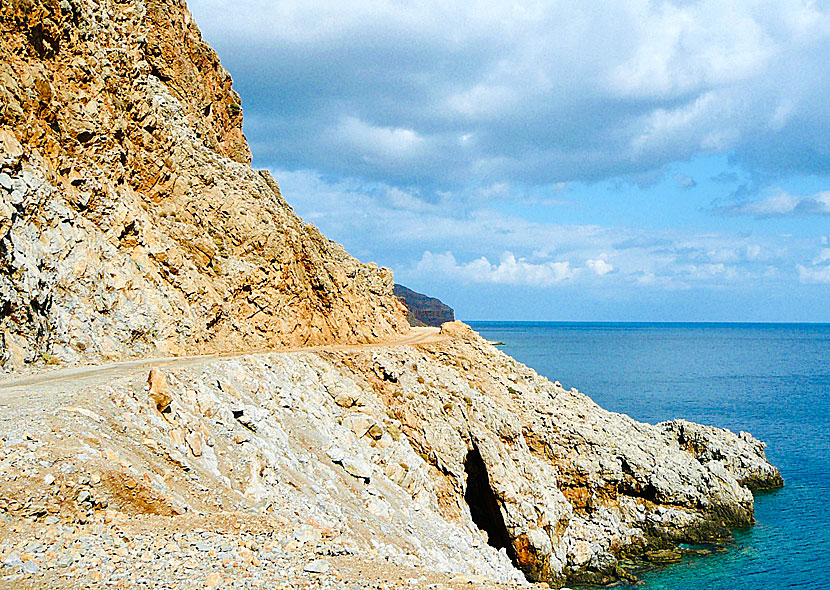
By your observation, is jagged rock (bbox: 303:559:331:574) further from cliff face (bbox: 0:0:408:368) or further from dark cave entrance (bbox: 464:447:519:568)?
dark cave entrance (bbox: 464:447:519:568)

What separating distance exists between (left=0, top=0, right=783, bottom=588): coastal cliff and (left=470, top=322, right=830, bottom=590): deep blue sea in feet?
8.46

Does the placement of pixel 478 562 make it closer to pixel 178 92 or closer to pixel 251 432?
pixel 251 432

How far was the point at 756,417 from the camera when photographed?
7819cm

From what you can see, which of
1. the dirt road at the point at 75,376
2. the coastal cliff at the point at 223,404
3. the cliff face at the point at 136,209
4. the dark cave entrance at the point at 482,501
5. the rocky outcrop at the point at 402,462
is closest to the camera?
the coastal cliff at the point at 223,404

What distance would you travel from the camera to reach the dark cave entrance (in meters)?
34.8

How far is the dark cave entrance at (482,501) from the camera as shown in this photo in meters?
34.8

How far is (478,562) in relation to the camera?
26.6 meters

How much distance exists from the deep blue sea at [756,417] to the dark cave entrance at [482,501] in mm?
8369

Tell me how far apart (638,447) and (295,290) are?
25713 millimetres

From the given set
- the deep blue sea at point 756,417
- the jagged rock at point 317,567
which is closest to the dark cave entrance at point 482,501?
the deep blue sea at point 756,417

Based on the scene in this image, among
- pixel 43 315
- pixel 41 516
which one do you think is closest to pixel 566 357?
pixel 43 315

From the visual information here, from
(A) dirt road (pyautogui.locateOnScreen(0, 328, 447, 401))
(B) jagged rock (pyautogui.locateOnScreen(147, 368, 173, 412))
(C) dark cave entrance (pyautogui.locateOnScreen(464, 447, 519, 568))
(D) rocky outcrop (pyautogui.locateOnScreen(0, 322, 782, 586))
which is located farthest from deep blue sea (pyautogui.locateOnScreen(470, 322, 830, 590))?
(A) dirt road (pyautogui.locateOnScreen(0, 328, 447, 401))

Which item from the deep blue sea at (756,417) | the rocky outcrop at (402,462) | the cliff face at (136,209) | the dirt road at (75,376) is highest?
the cliff face at (136,209)

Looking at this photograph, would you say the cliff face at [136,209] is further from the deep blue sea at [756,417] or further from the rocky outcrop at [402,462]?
the deep blue sea at [756,417]
